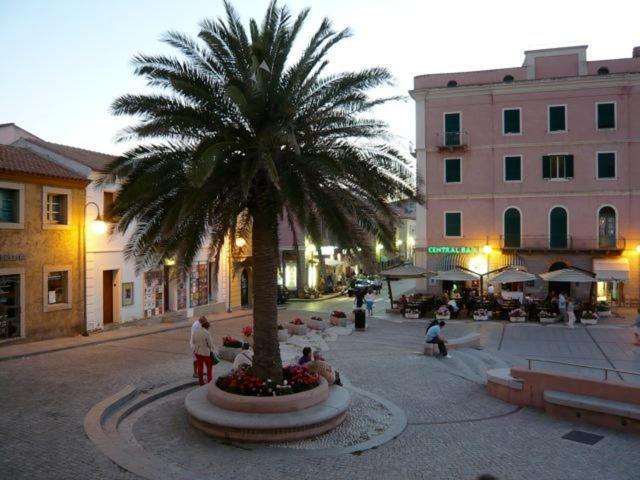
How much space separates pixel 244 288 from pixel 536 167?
18584mm

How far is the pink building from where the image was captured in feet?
104

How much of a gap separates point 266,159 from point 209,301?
2058 cm

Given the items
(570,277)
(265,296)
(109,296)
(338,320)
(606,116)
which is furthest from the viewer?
(606,116)

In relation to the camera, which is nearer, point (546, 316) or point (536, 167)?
point (546, 316)

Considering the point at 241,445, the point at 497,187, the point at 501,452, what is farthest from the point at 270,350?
the point at 497,187

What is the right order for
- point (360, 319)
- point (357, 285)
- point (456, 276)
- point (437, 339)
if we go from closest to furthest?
point (437, 339) → point (360, 319) → point (456, 276) → point (357, 285)

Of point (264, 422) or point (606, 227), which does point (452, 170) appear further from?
point (264, 422)

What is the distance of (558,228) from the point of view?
3259cm

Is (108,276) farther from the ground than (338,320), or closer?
farther from the ground

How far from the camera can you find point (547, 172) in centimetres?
A: 3278

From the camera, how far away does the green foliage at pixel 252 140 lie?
34.0ft

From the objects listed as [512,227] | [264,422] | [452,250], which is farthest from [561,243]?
[264,422]

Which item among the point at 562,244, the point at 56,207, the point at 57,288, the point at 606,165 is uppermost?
the point at 606,165

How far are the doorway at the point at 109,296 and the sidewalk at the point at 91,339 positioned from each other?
623 mm
